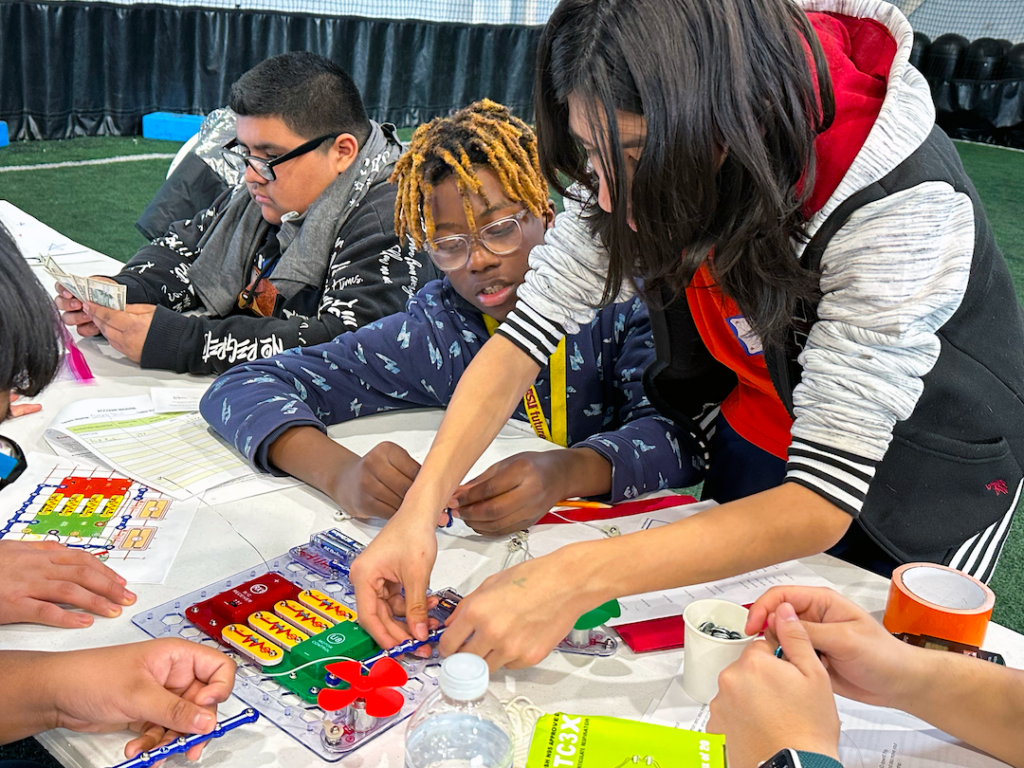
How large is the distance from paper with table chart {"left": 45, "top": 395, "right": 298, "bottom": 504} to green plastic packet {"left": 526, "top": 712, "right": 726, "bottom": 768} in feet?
2.32

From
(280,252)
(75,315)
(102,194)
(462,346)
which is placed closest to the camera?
(462,346)

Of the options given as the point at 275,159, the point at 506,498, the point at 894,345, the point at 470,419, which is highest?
the point at 894,345

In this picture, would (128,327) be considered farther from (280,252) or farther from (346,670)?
(346,670)

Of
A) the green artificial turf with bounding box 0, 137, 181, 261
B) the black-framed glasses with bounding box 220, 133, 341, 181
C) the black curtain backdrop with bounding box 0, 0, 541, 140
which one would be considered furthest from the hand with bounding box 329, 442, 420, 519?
the black curtain backdrop with bounding box 0, 0, 541, 140

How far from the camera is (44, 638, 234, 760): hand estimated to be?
34.9 inches

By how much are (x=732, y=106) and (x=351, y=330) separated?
1.18 metres

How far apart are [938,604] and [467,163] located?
1027mm

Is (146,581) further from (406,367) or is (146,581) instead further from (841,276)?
(841,276)

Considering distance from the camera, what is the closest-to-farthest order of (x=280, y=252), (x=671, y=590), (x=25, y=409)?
(x=671, y=590) < (x=25, y=409) < (x=280, y=252)

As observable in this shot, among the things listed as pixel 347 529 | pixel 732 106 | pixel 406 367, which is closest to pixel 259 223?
pixel 406 367

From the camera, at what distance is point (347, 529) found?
1.30 m

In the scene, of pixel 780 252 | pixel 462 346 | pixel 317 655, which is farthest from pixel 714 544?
pixel 462 346

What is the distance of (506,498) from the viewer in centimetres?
129

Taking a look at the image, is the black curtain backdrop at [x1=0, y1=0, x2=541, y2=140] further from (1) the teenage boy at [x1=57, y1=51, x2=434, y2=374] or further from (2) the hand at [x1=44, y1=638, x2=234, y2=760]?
(2) the hand at [x1=44, y1=638, x2=234, y2=760]
